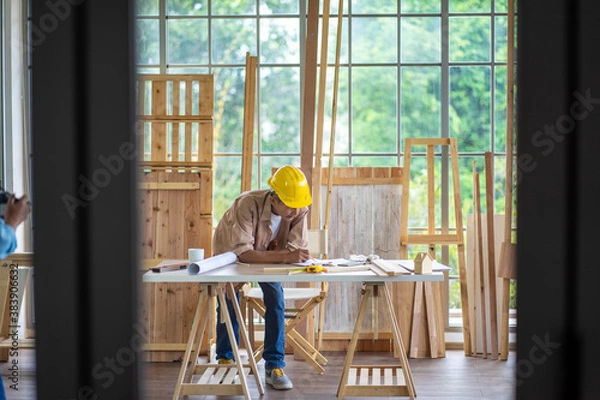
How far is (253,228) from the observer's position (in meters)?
5.29

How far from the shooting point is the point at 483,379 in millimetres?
5453

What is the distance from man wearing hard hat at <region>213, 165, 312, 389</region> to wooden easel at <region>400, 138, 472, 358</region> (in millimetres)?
1230

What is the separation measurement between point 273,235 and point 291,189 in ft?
1.62

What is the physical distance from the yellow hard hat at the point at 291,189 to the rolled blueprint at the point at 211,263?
1.84 ft

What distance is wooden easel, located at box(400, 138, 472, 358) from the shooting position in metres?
6.16

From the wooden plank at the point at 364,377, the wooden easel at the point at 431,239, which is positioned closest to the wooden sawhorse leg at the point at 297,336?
the wooden plank at the point at 364,377

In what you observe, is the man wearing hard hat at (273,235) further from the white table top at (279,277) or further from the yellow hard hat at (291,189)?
the white table top at (279,277)

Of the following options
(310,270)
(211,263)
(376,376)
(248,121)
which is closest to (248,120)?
(248,121)

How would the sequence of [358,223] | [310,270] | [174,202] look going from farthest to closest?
1. [358,223]
2. [174,202]
3. [310,270]

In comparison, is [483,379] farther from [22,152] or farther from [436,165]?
[22,152]

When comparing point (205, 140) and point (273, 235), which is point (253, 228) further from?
point (205, 140)

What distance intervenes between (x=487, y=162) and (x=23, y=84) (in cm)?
424

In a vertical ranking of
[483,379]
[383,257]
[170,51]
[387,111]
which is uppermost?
[170,51]

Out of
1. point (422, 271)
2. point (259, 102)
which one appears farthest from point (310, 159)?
point (422, 271)
